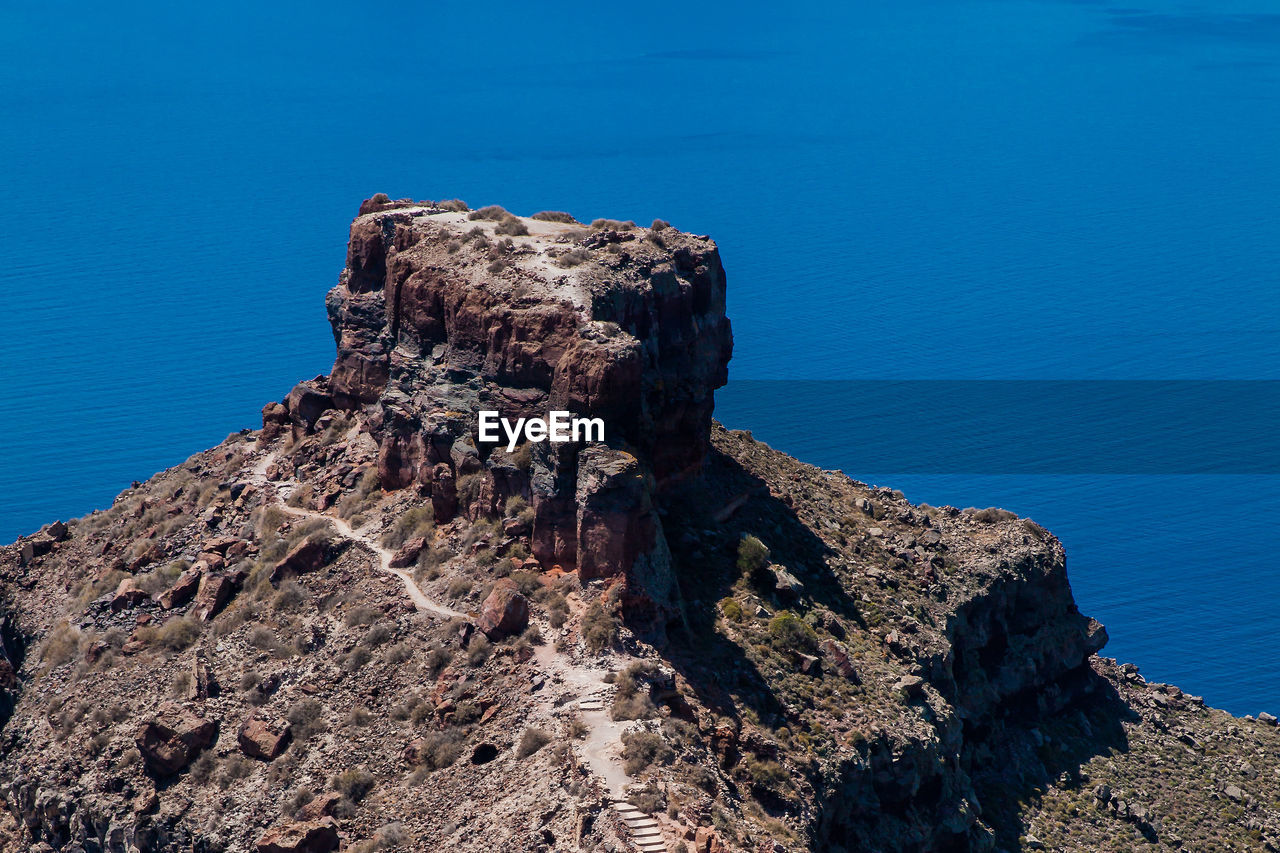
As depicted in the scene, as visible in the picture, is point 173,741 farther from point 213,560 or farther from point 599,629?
point 599,629

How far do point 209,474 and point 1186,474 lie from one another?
10229 centimetres

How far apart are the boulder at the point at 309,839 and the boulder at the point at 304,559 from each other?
1899 centimetres

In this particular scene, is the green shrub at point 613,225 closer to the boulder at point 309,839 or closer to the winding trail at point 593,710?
the winding trail at point 593,710

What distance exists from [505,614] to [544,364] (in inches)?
463

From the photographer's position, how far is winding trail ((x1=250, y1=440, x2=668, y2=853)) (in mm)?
67000

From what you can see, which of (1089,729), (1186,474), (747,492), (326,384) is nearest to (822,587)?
(747,492)

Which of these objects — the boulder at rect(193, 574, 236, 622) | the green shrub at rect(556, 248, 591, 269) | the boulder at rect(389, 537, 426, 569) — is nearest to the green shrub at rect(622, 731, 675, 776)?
the boulder at rect(389, 537, 426, 569)

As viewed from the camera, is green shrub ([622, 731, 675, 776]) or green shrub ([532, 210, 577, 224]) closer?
green shrub ([622, 731, 675, 776])

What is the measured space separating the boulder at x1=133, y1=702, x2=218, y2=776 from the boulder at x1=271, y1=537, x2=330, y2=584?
9.28 meters

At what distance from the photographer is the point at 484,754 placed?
249ft

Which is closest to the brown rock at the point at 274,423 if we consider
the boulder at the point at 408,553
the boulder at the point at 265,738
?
the boulder at the point at 408,553

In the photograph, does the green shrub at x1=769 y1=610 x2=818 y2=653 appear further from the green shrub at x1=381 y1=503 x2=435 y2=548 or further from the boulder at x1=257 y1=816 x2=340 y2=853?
the boulder at x1=257 y1=816 x2=340 y2=853

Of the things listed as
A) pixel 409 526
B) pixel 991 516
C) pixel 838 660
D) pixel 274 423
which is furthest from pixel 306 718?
pixel 991 516

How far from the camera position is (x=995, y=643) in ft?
338
